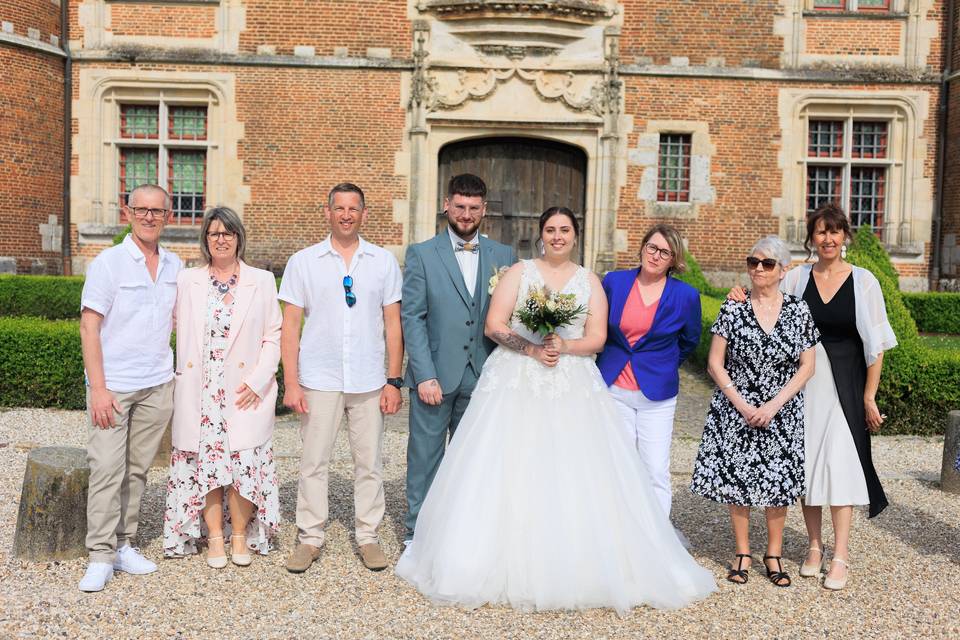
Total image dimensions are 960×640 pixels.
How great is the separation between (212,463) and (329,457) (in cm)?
56

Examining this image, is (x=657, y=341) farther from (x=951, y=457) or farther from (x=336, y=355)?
(x=951, y=457)

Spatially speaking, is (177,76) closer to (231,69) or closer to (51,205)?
(231,69)

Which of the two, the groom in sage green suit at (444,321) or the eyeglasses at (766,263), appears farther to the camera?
the groom in sage green suit at (444,321)

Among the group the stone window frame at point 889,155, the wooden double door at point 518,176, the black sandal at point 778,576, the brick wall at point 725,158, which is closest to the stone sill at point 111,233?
the wooden double door at point 518,176

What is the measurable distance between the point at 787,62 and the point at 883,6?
6.37 ft

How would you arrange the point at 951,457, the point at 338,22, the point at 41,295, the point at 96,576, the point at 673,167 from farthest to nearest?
the point at 673,167 < the point at 338,22 < the point at 41,295 < the point at 951,457 < the point at 96,576

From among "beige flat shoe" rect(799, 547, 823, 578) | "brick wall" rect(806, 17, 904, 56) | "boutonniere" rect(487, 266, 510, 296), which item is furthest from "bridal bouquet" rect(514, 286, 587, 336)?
"brick wall" rect(806, 17, 904, 56)

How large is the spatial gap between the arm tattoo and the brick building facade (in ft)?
30.9

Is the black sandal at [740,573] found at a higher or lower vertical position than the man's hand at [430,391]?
lower

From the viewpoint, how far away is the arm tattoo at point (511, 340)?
13.3 feet

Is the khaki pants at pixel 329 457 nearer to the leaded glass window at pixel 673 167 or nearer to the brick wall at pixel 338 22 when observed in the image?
the brick wall at pixel 338 22

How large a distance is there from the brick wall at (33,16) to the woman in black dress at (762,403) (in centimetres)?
1211

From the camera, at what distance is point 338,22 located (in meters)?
13.1

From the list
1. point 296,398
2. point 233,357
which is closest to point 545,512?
point 296,398
